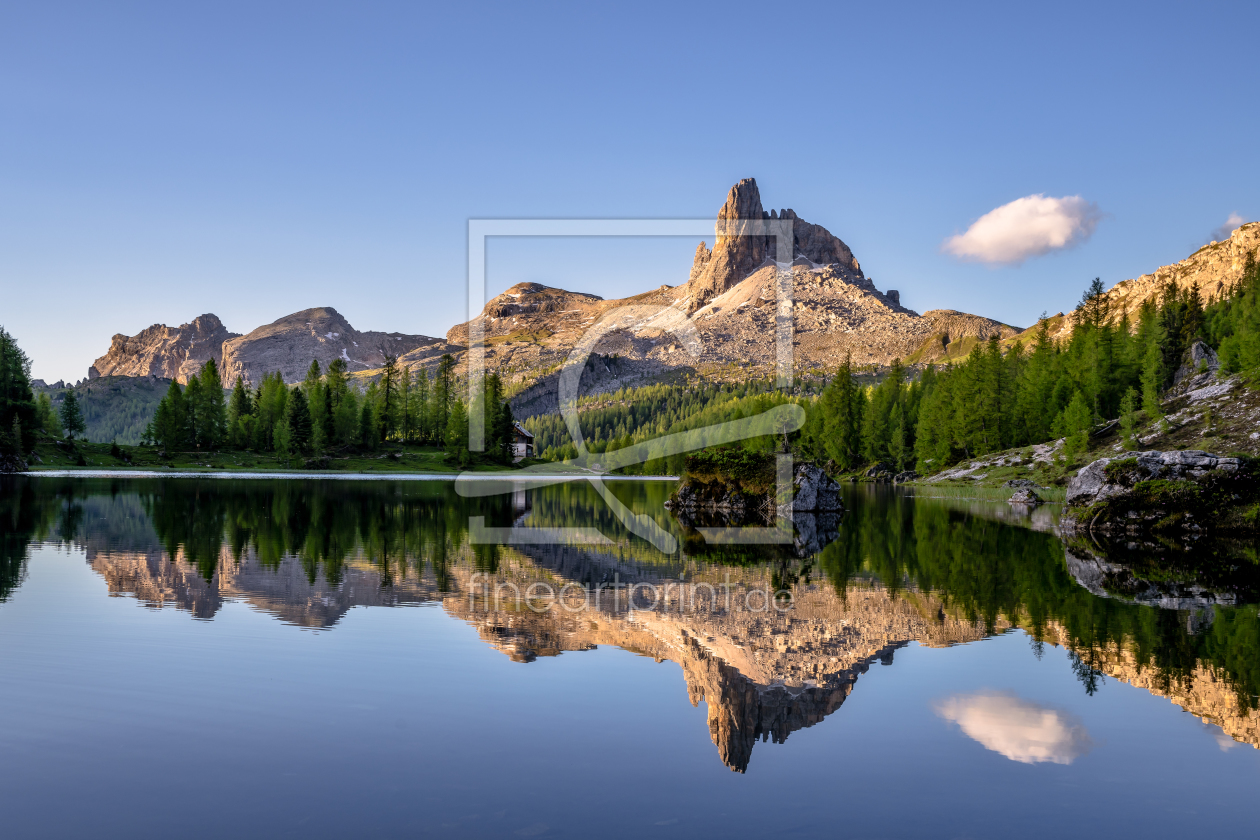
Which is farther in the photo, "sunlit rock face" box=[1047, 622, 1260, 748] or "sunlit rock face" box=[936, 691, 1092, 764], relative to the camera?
"sunlit rock face" box=[1047, 622, 1260, 748]

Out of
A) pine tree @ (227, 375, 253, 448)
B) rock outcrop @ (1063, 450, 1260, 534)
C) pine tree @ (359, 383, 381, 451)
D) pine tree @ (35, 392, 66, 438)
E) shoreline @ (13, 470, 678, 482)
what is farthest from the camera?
pine tree @ (359, 383, 381, 451)

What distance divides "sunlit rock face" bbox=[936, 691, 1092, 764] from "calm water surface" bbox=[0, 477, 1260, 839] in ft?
0.17

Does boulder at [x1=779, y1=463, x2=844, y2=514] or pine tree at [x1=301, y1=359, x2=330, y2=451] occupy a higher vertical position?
pine tree at [x1=301, y1=359, x2=330, y2=451]

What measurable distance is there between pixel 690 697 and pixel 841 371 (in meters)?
126

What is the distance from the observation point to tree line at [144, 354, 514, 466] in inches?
4626

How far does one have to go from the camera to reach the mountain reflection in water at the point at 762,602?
11.6 m

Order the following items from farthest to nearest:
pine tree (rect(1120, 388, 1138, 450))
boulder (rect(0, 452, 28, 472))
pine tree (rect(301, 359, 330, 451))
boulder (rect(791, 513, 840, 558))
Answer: pine tree (rect(301, 359, 330, 451)) → boulder (rect(0, 452, 28, 472)) → pine tree (rect(1120, 388, 1138, 450)) → boulder (rect(791, 513, 840, 558))

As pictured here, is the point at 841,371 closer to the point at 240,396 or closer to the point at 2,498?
the point at 240,396

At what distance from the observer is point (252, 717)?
10133mm

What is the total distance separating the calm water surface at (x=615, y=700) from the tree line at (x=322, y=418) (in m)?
96.2

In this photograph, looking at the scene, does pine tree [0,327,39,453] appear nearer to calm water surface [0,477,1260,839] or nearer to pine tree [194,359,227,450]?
pine tree [194,359,227,450]

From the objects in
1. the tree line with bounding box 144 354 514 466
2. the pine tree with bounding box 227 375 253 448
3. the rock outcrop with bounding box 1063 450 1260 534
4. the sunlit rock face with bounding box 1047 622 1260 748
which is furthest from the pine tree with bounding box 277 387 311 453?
the sunlit rock face with bounding box 1047 622 1260 748

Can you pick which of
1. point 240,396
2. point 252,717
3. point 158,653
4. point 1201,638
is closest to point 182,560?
point 158,653

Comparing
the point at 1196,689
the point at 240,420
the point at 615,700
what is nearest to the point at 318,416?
Answer: the point at 240,420
